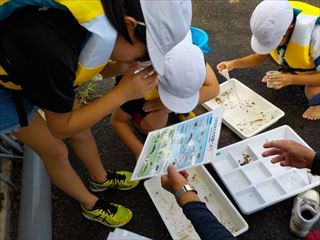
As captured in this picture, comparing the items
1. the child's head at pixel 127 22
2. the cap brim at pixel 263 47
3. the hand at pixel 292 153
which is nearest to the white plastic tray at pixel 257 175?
the hand at pixel 292 153

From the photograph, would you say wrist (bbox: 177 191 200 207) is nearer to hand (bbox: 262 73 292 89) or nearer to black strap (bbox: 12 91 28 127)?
black strap (bbox: 12 91 28 127)

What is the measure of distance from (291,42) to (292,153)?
2.51 ft

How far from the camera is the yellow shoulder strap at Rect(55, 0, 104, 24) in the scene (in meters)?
0.83

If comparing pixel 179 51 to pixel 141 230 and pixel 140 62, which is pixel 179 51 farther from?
pixel 141 230

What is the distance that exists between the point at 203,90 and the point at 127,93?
0.59 metres

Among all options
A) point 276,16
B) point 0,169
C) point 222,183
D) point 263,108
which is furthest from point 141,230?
point 276,16

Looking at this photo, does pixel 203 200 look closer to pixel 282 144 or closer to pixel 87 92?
pixel 282 144

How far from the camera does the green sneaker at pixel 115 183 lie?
5.44 ft

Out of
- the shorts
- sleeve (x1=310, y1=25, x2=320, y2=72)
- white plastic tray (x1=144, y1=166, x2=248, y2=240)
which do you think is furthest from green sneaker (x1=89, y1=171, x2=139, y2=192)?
sleeve (x1=310, y1=25, x2=320, y2=72)

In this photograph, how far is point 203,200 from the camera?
1597 millimetres

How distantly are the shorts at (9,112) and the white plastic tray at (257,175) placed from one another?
3.12 ft

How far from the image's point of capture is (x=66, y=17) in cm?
87

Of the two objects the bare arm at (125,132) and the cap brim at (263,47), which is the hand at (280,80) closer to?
the cap brim at (263,47)

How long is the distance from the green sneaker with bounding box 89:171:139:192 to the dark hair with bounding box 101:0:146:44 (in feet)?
3.10
